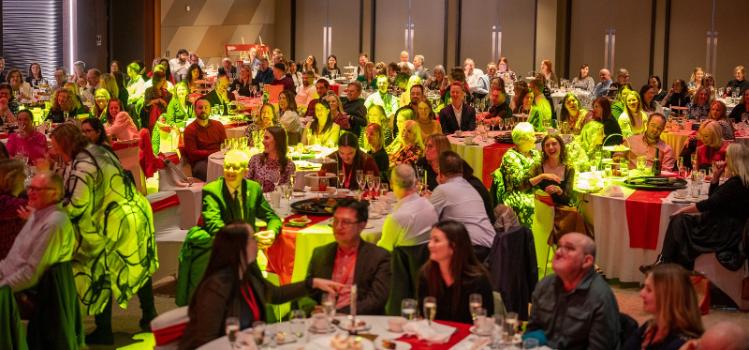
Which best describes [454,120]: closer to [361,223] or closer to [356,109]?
[356,109]

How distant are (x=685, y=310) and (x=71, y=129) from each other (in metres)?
3.87

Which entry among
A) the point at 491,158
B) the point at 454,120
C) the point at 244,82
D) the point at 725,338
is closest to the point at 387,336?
the point at 725,338

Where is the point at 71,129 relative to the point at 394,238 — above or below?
above

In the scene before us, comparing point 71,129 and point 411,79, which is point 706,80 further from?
point 71,129

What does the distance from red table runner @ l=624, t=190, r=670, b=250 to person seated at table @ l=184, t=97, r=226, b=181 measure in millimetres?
4131

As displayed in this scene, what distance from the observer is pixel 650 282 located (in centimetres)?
480

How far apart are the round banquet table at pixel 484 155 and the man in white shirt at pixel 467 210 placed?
13.6ft

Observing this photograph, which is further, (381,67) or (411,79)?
(381,67)

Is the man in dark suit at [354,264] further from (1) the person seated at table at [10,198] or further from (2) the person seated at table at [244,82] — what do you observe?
(2) the person seated at table at [244,82]

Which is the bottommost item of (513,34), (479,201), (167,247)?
(167,247)

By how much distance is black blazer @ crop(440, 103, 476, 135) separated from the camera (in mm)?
12375

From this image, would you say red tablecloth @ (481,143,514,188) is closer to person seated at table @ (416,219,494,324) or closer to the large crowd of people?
the large crowd of people

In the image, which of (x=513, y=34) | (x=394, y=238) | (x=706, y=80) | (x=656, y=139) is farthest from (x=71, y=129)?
(x=513, y=34)

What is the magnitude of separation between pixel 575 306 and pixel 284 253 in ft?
8.32
